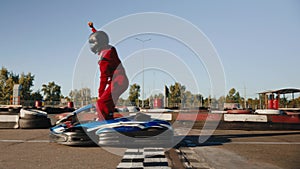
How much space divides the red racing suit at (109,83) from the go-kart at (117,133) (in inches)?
24.5

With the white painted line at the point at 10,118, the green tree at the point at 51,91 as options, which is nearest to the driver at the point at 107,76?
the white painted line at the point at 10,118

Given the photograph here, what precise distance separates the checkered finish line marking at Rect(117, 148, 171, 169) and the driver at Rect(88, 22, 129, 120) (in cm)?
174

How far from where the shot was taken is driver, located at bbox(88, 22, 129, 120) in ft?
24.5

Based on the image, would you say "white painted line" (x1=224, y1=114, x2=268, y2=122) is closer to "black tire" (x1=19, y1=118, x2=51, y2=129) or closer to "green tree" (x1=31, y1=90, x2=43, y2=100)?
"black tire" (x1=19, y1=118, x2=51, y2=129)

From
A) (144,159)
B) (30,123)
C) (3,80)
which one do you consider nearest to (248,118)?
(144,159)

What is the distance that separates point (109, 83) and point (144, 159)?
124 inches

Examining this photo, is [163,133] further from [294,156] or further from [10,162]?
[10,162]

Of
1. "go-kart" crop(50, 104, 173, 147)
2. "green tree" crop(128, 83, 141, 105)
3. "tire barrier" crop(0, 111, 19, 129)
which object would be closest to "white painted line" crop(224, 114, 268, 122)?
"go-kart" crop(50, 104, 173, 147)

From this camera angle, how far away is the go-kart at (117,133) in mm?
6539

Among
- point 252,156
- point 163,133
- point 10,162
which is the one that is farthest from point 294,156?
point 10,162

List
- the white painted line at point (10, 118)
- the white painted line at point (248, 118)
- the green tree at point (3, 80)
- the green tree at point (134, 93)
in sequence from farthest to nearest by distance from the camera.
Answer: the green tree at point (134, 93) < the green tree at point (3, 80) < the white painted line at point (248, 118) < the white painted line at point (10, 118)

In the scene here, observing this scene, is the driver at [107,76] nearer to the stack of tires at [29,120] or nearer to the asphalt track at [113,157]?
the asphalt track at [113,157]

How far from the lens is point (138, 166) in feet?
14.8

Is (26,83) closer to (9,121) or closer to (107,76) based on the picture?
(9,121)
